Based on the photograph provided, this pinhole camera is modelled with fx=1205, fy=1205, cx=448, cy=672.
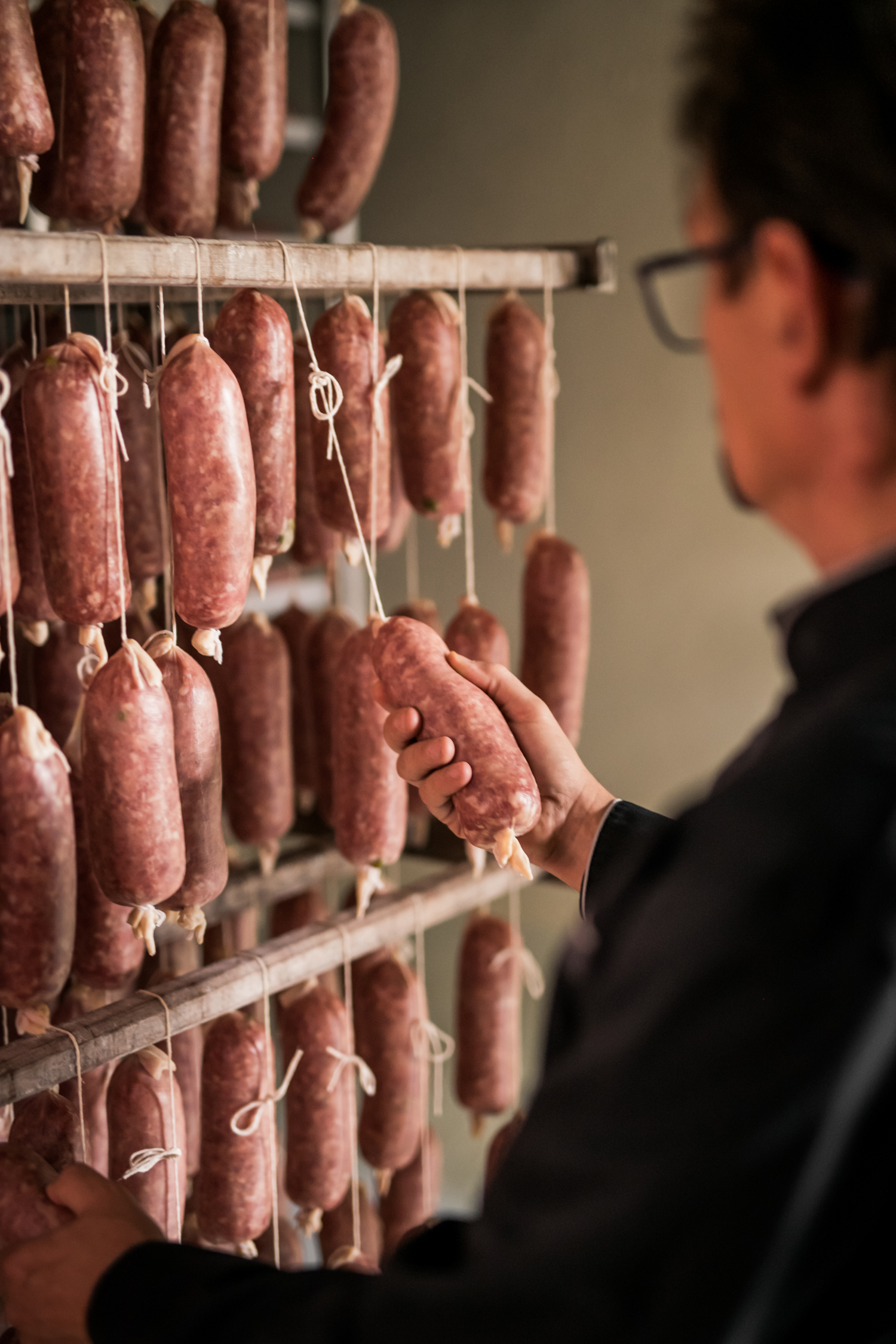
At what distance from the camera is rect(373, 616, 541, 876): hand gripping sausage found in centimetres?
144

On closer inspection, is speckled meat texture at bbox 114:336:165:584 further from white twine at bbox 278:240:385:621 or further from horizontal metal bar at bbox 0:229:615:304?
white twine at bbox 278:240:385:621

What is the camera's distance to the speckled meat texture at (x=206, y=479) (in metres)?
1.39

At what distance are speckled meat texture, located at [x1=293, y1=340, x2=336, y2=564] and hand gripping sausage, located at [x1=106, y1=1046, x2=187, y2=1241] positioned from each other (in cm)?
84

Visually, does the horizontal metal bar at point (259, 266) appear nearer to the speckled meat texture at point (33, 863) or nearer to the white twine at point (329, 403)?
the white twine at point (329, 403)

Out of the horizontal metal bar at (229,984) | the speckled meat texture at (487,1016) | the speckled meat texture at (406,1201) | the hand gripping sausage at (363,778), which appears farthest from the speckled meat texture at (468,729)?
the speckled meat texture at (406,1201)

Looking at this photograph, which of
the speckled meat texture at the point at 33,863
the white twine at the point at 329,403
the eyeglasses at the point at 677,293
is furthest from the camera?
the white twine at the point at 329,403

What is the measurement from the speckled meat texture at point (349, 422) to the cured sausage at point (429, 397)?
0.05 m

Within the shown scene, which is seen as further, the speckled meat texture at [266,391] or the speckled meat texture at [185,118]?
the speckled meat texture at [185,118]

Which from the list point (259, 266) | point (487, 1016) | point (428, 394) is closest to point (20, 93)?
point (259, 266)

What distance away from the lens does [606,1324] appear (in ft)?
2.47

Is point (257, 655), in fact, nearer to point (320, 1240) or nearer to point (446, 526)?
point (446, 526)

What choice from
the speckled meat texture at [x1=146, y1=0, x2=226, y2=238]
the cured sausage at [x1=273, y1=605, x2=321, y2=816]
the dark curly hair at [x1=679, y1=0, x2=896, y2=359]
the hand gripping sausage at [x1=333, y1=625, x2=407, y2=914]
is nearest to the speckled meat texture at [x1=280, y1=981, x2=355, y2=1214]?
the hand gripping sausage at [x1=333, y1=625, x2=407, y2=914]

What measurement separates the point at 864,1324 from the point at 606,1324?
0.17 meters

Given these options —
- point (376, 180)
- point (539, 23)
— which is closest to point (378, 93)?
point (539, 23)
